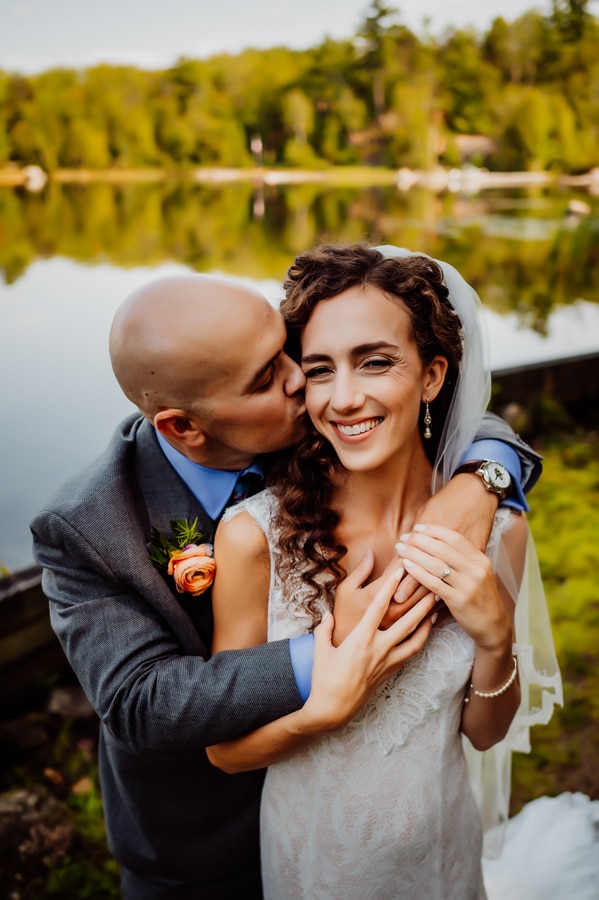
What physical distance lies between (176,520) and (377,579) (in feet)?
1.49

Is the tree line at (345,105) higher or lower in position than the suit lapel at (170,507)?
higher

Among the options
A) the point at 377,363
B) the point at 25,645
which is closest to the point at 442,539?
the point at 377,363

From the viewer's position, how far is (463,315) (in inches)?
63.8

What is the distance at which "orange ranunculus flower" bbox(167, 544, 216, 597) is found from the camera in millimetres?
1364

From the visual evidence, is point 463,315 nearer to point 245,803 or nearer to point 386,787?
point 386,787

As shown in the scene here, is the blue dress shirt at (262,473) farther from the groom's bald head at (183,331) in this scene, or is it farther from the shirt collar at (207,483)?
the groom's bald head at (183,331)

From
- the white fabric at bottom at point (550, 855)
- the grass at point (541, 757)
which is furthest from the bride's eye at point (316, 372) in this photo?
the grass at point (541, 757)

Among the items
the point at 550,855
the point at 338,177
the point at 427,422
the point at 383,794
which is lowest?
the point at 550,855

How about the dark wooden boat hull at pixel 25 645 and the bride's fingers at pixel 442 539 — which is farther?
the dark wooden boat hull at pixel 25 645

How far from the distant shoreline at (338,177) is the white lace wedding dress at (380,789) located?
74.0 feet

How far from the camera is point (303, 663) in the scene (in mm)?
1340

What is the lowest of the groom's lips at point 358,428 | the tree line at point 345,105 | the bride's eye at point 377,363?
the groom's lips at point 358,428

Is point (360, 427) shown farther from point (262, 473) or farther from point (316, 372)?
point (262, 473)

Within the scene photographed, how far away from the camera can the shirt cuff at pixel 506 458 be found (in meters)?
1.63
